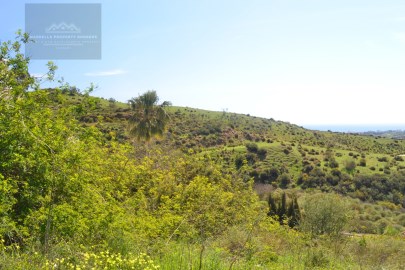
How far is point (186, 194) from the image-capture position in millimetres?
18406

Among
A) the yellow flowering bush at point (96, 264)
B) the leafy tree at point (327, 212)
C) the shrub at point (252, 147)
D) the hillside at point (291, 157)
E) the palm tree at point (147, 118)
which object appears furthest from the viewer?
the shrub at point (252, 147)

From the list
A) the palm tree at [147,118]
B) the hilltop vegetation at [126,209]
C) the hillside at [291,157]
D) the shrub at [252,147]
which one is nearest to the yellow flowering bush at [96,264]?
the hilltop vegetation at [126,209]

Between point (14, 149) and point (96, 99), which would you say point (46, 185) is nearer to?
point (14, 149)

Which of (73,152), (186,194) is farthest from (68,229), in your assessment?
(186,194)

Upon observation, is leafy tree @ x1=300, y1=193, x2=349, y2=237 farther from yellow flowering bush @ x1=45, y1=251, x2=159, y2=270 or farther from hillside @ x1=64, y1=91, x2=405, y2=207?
yellow flowering bush @ x1=45, y1=251, x2=159, y2=270

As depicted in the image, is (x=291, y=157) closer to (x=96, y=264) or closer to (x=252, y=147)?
(x=252, y=147)

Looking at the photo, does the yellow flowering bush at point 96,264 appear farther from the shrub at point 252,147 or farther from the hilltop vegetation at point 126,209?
the shrub at point 252,147

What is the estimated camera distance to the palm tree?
106 ft

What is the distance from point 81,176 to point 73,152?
75 cm

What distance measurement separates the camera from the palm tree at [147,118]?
3219 centimetres

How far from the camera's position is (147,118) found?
107 feet

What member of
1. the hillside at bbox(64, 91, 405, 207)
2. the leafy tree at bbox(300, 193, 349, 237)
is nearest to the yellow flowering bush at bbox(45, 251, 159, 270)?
the leafy tree at bbox(300, 193, 349, 237)

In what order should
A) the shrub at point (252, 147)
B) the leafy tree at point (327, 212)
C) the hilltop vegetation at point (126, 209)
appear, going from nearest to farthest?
1. the hilltop vegetation at point (126, 209)
2. the leafy tree at point (327, 212)
3. the shrub at point (252, 147)

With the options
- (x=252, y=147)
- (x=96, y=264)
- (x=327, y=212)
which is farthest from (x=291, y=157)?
(x=96, y=264)
